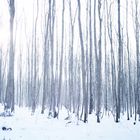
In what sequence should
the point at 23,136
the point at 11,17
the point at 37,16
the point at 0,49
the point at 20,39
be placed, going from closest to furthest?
the point at 23,136, the point at 11,17, the point at 37,16, the point at 20,39, the point at 0,49

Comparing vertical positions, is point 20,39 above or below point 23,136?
above

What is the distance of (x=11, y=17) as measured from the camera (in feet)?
44.0

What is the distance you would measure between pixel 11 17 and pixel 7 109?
4.59 m

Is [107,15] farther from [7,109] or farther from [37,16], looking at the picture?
[7,109]

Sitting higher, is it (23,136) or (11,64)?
(11,64)

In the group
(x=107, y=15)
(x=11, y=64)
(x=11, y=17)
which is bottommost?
(x=11, y=64)

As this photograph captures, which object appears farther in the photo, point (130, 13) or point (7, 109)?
point (130, 13)

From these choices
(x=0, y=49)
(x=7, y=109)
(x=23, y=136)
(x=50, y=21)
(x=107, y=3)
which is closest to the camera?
(x=23, y=136)

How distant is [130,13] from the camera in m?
20.6

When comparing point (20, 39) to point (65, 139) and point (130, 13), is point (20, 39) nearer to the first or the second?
point (130, 13)

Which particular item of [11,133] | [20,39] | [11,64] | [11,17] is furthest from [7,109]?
[20,39]

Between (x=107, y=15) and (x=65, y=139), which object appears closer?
(x=65, y=139)

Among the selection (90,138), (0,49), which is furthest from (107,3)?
(0,49)

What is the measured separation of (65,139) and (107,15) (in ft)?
42.3
